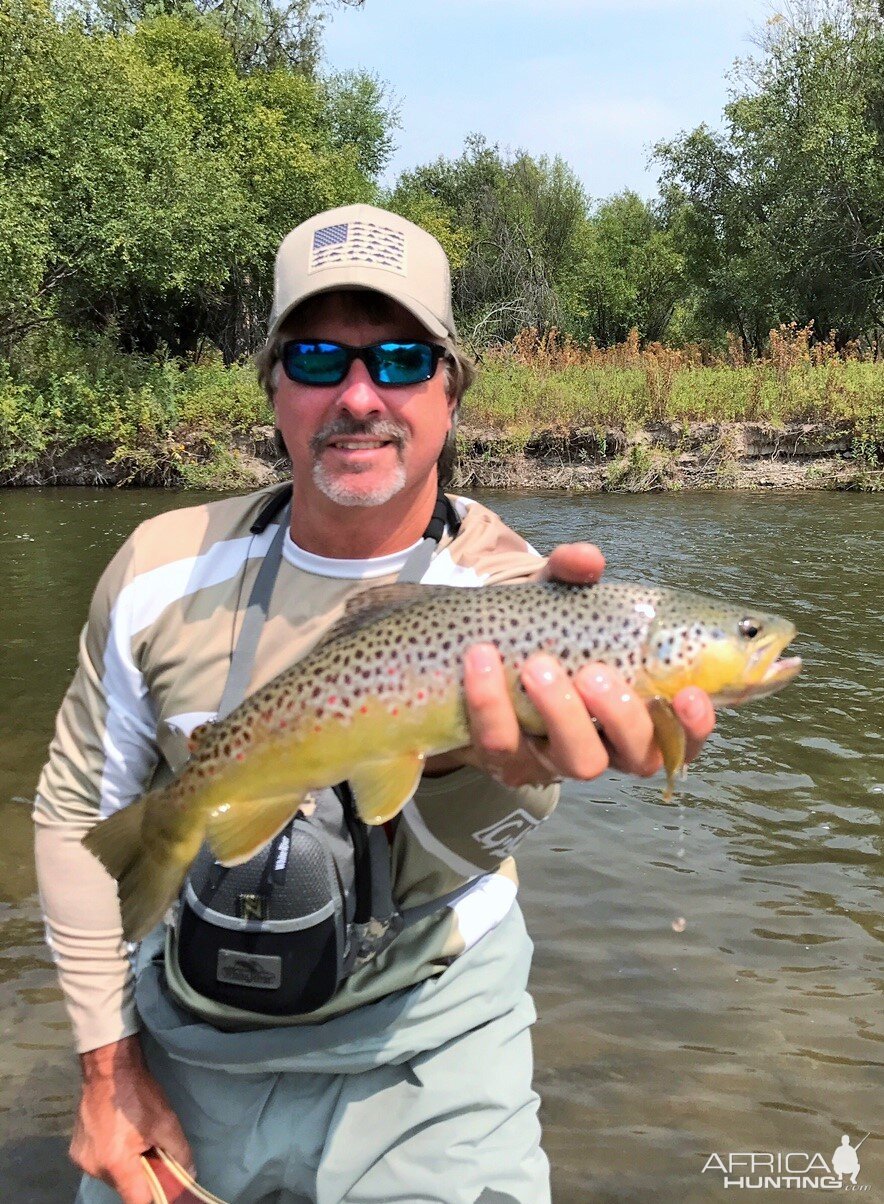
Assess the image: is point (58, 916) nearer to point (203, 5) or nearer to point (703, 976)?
point (703, 976)

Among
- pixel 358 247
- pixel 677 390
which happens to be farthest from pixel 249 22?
pixel 358 247

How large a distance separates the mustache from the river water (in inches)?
102

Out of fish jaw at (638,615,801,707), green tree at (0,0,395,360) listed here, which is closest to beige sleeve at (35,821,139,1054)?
fish jaw at (638,615,801,707)

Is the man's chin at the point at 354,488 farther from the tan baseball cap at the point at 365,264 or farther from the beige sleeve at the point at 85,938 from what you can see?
the beige sleeve at the point at 85,938

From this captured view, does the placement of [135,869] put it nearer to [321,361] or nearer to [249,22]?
[321,361]

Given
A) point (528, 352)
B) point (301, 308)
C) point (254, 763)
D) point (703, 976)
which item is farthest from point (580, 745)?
point (528, 352)

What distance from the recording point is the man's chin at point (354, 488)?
97.9 inches

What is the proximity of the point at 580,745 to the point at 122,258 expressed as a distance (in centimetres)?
2618

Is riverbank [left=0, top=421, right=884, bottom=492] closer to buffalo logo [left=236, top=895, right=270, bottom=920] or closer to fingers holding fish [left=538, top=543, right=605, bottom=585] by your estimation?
fingers holding fish [left=538, top=543, right=605, bottom=585]

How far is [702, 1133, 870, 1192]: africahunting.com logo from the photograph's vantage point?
3.32 meters

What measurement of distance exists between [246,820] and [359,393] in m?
1.12

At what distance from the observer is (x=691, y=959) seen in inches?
176

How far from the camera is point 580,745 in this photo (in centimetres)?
194

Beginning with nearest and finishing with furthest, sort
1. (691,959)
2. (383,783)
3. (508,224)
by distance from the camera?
(383,783) < (691,959) < (508,224)
